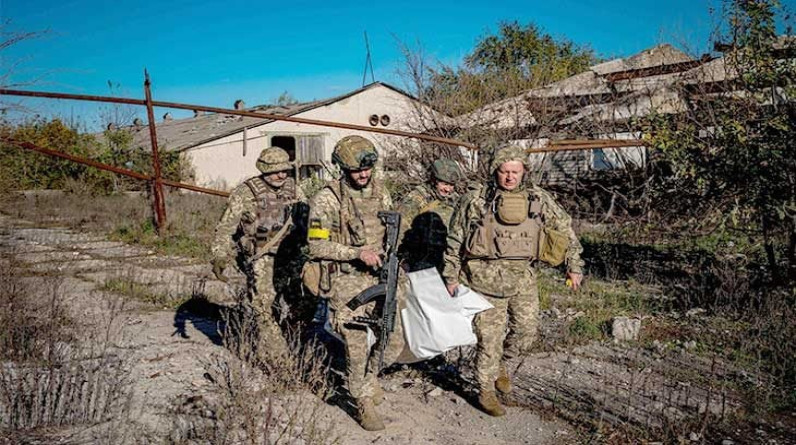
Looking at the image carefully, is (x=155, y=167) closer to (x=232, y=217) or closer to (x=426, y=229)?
(x=232, y=217)

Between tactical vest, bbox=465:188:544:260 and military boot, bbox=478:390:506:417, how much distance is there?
925mm

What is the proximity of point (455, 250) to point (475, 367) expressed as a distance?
812 mm

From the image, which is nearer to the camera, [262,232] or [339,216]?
[339,216]

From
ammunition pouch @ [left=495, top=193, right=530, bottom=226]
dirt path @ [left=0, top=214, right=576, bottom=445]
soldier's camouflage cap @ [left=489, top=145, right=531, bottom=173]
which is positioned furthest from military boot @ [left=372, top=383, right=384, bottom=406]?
soldier's camouflage cap @ [left=489, top=145, right=531, bottom=173]

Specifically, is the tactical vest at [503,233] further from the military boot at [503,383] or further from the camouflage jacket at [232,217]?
the camouflage jacket at [232,217]

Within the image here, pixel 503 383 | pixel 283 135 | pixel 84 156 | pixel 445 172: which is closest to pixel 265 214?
pixel 445 172

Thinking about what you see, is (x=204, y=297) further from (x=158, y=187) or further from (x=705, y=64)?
(x=705, y=64)

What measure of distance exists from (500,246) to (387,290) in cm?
82

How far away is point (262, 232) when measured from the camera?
478cm

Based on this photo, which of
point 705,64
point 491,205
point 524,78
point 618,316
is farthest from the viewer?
point 524,78

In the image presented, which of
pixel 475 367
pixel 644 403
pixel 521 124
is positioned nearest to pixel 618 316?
pixel 644 403

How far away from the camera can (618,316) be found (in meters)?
5.96

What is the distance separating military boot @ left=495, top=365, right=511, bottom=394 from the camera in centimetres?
430

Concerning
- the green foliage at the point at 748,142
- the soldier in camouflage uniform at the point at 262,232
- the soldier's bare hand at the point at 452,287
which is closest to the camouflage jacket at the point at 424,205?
the soldier in camouflage uniform at the point at 262,232
